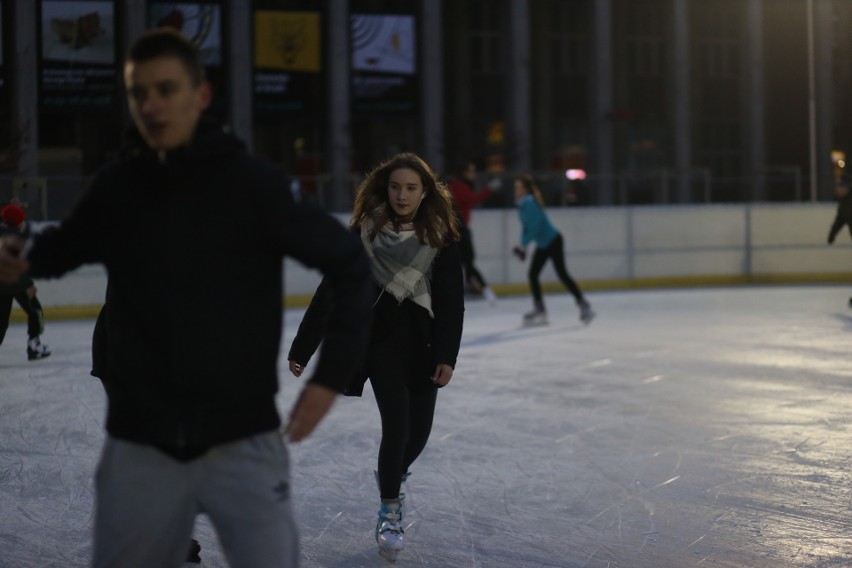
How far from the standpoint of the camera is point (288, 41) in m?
35.2

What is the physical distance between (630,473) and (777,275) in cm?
1714

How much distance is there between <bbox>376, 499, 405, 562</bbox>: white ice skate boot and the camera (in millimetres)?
4785

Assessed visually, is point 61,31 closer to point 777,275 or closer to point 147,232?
point 777,275

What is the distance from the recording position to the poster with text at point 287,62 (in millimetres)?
34781

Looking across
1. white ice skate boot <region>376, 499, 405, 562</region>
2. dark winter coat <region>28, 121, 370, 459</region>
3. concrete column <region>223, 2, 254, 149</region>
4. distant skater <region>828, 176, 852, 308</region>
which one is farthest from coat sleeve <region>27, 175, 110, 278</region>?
concrete column <region>223, 2, 254, 149</region>

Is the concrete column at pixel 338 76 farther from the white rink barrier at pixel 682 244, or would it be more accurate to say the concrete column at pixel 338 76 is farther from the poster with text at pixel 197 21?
the white rink barrier at pixel 682 244

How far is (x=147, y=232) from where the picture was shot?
8.87ft

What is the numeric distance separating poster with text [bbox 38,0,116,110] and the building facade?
3cm

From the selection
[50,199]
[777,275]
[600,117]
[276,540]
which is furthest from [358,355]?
[600,117]

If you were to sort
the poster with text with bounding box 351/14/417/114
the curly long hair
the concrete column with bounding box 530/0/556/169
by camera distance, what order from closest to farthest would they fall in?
1. the curly long hair
2. the poster with text with bounding box 351/14/417/114
3. the concrete column with bounding box 530/0/556/169

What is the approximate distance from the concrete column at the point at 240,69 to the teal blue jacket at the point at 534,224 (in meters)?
20.1

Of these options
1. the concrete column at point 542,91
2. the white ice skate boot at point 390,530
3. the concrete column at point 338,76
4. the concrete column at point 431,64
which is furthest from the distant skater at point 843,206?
the concrete column at point 542,91

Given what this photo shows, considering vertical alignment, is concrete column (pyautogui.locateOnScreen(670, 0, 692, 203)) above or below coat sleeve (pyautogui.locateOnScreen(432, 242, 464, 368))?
above

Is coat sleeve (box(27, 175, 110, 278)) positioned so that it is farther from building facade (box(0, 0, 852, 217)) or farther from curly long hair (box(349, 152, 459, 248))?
building facade (box(0, 0, 852, 217))
